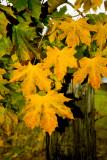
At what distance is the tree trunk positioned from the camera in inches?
59.8

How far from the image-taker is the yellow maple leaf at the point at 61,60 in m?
0.96

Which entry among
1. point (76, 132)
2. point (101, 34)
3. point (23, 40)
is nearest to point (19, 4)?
point (23, 40)

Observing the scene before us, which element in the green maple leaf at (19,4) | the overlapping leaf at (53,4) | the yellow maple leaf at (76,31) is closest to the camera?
the yellow maple leaf at (76,31)

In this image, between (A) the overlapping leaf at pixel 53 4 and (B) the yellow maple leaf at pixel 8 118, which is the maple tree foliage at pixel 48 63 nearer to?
(A) the overlapping leaf at pixel 53 4

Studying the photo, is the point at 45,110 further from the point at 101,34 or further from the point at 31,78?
the point at 101,34

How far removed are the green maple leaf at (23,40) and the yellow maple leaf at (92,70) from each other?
297 mm

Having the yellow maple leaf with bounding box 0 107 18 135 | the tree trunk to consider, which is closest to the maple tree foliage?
the yellow maple leaf with bounding box 0 107 18 135

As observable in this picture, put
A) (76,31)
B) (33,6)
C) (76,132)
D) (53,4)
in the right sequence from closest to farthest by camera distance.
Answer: (76,31)
(33,6)
(53,4)
(76,132)

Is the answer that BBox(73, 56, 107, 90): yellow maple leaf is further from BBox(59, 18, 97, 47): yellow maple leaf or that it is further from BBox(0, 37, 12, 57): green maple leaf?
BBox(0, 37, 12, 57): green maple leaf

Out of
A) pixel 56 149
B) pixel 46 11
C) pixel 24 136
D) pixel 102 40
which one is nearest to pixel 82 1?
pixel 102 40

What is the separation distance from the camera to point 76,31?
3.12 ft

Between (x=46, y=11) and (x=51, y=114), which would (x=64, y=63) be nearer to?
(x=51, y=114)

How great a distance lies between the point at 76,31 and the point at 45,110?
20.4 inches

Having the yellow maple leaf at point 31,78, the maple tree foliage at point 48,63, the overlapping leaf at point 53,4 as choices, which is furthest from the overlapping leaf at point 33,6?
the yellow maple leaf at point 31,78
